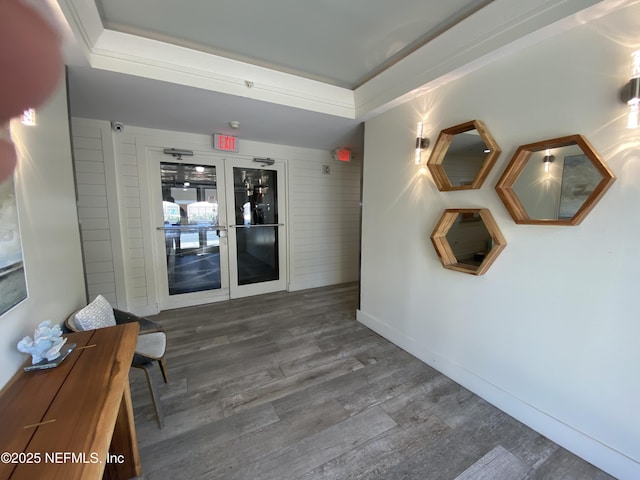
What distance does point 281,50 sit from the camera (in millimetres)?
2109

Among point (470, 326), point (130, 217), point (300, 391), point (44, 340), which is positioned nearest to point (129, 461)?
point (44, 340)

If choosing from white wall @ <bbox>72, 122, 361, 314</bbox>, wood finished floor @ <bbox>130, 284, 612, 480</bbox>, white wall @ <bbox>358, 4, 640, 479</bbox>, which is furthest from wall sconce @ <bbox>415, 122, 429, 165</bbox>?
white wall @ <bbox>72, 122, 361, 314</bbox>

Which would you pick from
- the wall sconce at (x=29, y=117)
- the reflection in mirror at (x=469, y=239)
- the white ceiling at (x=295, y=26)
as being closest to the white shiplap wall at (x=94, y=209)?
the white ceiling at (x=295, y=26)

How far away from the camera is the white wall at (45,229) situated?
1.21 metres

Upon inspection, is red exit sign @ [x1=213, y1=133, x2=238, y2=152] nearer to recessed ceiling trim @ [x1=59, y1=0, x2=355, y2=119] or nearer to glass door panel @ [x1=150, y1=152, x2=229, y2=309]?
glass door panel @ [x1=150, y1=152, x2=229, y2=309]

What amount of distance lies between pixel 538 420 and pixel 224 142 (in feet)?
13.2

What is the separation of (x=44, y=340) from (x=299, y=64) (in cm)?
256

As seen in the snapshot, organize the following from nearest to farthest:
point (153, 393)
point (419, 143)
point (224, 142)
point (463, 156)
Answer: point (153, 393) < point (463, 156) < point (419, 143) < point (224, 142)

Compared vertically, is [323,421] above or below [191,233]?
below

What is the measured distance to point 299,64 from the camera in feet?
7.61

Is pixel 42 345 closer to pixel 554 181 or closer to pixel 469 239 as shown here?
pixel 469 239

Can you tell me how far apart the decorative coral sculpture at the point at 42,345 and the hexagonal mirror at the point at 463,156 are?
2.57m

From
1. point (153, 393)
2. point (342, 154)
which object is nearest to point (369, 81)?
point (342, 154)

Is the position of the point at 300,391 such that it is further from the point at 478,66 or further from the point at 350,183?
the point at 350,183
